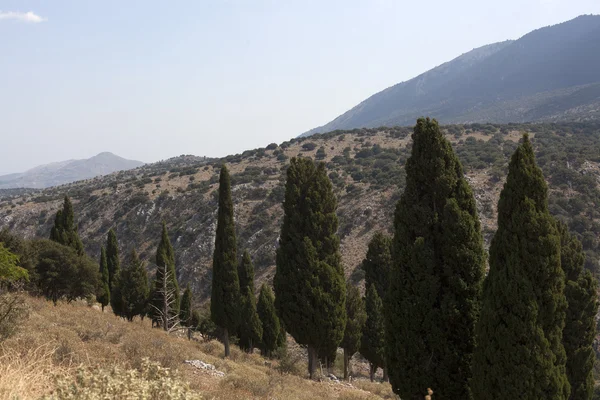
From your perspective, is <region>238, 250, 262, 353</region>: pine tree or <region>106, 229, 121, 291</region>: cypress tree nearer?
<region>238, 250, 262, 353</region>: pine tree

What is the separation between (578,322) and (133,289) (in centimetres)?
3458

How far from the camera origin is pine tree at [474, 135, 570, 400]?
947 centimetres

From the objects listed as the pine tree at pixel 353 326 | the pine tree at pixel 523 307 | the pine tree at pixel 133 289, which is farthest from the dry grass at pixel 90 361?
the pine tree at pixel 133 289

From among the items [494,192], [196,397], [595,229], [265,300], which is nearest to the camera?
[196,397]

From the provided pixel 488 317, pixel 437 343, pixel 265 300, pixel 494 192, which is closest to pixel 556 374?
pixel 488 317

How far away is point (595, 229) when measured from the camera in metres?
45.4

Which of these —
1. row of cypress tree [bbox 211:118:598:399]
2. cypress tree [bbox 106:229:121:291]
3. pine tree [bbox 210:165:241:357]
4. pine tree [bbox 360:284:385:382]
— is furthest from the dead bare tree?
row of cypress tree [bbox 211:118:598:399]

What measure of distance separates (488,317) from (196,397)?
7008 mm

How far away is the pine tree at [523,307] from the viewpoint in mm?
9469

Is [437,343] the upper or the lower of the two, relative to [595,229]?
upper

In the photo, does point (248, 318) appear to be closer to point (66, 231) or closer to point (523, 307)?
point (66, 231)

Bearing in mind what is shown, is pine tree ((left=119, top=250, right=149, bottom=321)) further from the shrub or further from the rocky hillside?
the shrub

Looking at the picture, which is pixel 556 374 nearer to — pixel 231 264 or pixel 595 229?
pixel 231 264

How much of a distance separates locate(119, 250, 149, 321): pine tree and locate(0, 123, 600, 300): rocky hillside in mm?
18260
